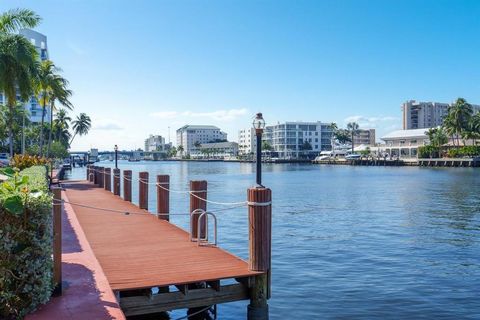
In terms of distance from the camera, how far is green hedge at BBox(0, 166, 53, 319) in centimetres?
618

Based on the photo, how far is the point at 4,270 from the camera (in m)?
6.19

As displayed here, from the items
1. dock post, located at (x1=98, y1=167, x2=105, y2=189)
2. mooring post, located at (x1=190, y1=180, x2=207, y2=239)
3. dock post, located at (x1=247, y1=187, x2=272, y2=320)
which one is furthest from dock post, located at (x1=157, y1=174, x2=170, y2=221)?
dock post, located at (x1=98, y1=167, x2=105, y2=189)

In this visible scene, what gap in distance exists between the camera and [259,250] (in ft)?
31.4

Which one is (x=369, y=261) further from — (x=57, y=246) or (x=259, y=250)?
(x=57, y=246)

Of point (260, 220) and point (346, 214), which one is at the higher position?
point (260, 220)

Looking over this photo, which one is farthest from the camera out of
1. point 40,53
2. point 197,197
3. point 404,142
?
point 404,142

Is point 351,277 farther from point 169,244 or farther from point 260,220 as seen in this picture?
point 260,220

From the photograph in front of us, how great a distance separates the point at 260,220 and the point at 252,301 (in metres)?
1.60

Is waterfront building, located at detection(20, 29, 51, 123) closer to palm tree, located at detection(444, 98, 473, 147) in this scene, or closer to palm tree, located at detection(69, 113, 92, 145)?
palm tree, located at detection(69, 113, 92, 145)

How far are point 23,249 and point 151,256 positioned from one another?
4.94 metres

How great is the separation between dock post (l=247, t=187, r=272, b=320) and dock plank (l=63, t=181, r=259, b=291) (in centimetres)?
25

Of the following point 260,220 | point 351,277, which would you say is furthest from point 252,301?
point 351,277

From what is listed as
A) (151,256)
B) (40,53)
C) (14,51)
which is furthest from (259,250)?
(40,53)

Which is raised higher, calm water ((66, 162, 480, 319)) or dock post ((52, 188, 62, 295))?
dock post ((52, 188, 62, 295))
